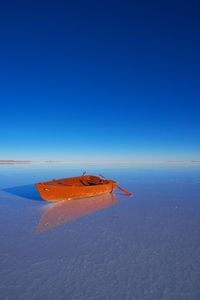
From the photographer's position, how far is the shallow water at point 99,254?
9.22 feet

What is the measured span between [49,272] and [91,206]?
457 centimetres

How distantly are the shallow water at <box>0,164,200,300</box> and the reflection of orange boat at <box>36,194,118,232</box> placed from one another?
29 millimetres

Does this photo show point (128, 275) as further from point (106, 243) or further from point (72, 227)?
point (72, 227)

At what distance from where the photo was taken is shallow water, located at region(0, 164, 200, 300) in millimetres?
2810

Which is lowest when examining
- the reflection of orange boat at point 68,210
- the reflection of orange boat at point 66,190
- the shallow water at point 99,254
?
the shallow water at point 99,254

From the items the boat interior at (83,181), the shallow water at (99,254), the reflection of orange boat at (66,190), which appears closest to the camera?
the shallow water at (99,254)

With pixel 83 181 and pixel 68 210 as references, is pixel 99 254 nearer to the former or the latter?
pixel 68 210

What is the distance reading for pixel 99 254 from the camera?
3.83 meters

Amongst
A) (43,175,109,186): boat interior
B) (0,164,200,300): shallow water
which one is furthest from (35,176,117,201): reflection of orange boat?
(0,164,200,300): shallow water

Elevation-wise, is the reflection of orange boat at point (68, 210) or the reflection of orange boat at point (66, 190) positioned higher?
the reflection of orange boat at point (66, 190)

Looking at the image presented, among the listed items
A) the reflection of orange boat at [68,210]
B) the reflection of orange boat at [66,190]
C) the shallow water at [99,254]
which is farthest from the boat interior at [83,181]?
the shallow water at [99,254]

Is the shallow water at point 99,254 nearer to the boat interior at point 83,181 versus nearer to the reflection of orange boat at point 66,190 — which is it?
the reflection of orange boat at point 66,190

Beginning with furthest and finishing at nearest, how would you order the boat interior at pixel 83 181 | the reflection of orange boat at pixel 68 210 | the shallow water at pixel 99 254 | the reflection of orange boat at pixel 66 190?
1. the boat interior at pixel 83 181
2. the reflection of orange boat at pixel 66 190
3. the reflection of orange boat at pixel 68 210
4. the shallow water at pixel 99 254

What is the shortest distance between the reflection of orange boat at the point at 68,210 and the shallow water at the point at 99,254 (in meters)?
0.03
